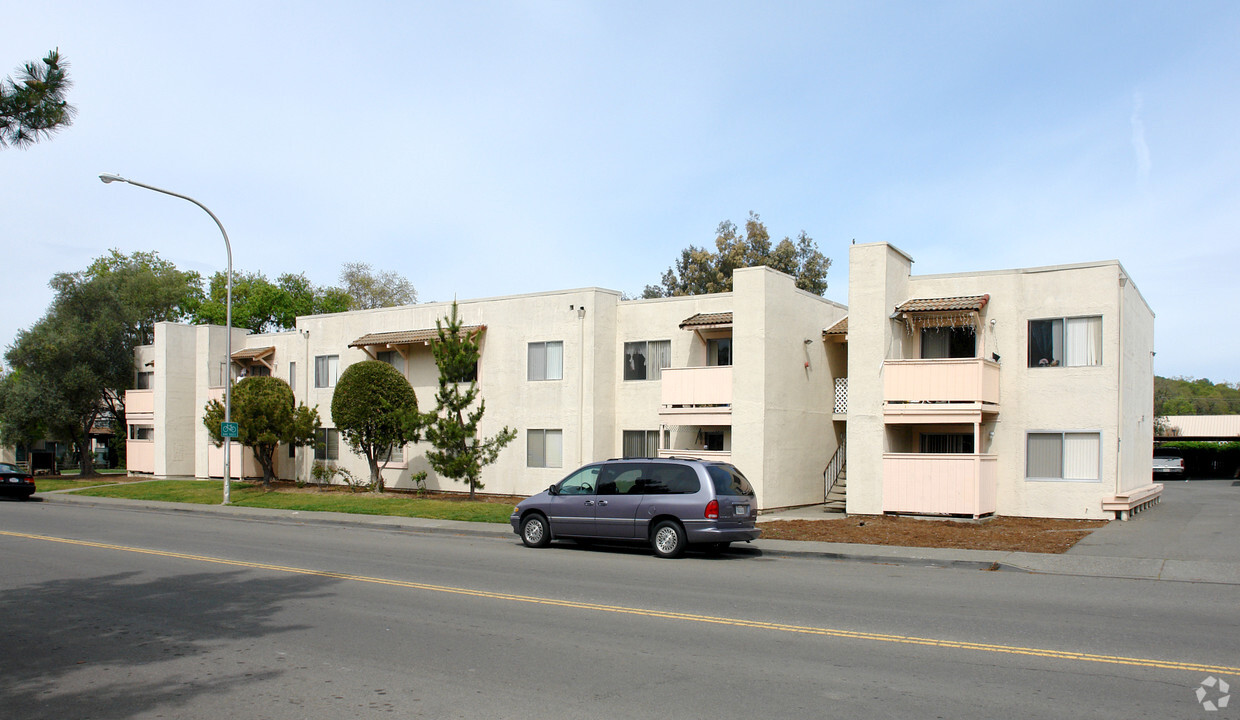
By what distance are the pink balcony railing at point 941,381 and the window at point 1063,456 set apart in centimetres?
147

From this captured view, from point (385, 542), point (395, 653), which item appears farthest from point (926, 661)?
point (385, 542)

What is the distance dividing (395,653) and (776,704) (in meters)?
3.61

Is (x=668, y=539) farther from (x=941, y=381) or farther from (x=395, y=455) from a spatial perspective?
(x=395, y=455)

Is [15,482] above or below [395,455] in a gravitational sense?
below

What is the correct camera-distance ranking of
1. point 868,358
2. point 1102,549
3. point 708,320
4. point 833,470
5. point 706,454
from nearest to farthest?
point 1102,549 < point 868,358 < point 706,454 < point 708,320 < point 833,470

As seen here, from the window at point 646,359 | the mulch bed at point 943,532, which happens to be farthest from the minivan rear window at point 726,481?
the window at point 646,359

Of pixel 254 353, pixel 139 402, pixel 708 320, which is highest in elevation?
pixel 708 320

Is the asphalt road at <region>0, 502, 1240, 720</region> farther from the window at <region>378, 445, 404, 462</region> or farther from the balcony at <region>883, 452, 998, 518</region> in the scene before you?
the window at <region>378, 445, 404, 462</region>

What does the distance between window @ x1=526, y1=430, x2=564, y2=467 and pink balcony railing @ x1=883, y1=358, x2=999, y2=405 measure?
1048cm

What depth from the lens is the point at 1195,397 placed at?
350 ft

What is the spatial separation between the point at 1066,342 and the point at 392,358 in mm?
22112

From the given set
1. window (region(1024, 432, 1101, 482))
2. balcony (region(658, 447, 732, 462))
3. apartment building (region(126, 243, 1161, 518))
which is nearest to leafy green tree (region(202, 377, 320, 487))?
apartment building (region(126, 243, 1161, 518))

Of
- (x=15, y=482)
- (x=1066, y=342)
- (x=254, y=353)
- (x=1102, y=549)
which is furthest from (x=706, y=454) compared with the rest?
Answer: (x=15, y=482)

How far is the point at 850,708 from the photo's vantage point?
633 centimetres
